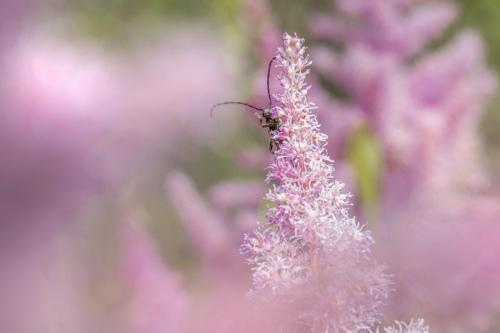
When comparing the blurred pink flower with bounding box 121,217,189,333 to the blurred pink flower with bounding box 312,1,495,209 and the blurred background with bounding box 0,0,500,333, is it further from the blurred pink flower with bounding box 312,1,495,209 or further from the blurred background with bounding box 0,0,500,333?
the blurred pink flower with bounding box 312,1,495,209

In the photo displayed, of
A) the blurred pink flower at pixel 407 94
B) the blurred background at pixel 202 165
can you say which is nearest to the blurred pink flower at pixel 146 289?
the blurred background at pixel 202 165

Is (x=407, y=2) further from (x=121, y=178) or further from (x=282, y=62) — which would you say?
(x=282, y=62)

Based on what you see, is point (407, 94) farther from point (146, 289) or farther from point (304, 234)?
point (304, 234)

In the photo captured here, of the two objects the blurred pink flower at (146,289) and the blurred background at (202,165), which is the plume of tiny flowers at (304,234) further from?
the blurred pink flower at (146,289)

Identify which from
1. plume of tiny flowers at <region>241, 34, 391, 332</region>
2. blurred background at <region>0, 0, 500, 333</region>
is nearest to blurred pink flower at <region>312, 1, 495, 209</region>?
blurred background at <region>0, 0, 500, 333</region>

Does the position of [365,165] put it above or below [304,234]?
above

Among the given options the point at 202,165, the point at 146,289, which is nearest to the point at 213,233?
the point at 146,289
